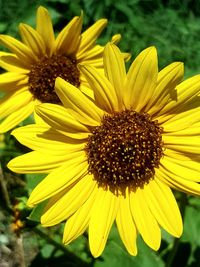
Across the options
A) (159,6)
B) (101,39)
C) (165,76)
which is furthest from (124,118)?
(159,6)

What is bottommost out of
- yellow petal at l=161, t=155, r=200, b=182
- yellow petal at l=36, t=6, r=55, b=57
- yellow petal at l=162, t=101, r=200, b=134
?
yellow petal at l=161, t=155, r=200, b=182

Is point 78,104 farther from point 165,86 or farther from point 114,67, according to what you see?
point 165,86

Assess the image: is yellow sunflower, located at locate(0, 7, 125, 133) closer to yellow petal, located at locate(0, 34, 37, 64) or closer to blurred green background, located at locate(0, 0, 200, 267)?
yellow petal, located at locate(0, 34, 37, 64)

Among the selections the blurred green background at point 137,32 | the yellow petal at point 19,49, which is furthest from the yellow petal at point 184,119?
the blurred green background at point 137,32

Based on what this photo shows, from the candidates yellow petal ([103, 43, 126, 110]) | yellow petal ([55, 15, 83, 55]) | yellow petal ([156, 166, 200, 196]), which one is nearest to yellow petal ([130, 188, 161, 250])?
yellow petal ([156, 166, 200, 196])

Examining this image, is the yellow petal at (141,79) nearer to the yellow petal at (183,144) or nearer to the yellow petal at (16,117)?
the yellow petal at (183,144)

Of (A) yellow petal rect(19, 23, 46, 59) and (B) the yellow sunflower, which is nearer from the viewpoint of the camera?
(A) yellow petal rect(19, 23, 46, 59)

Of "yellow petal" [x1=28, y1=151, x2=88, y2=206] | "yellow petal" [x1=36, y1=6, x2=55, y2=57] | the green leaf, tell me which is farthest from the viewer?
"yellow petal" [x1=36, y1=6, x2=55, y2=57]
